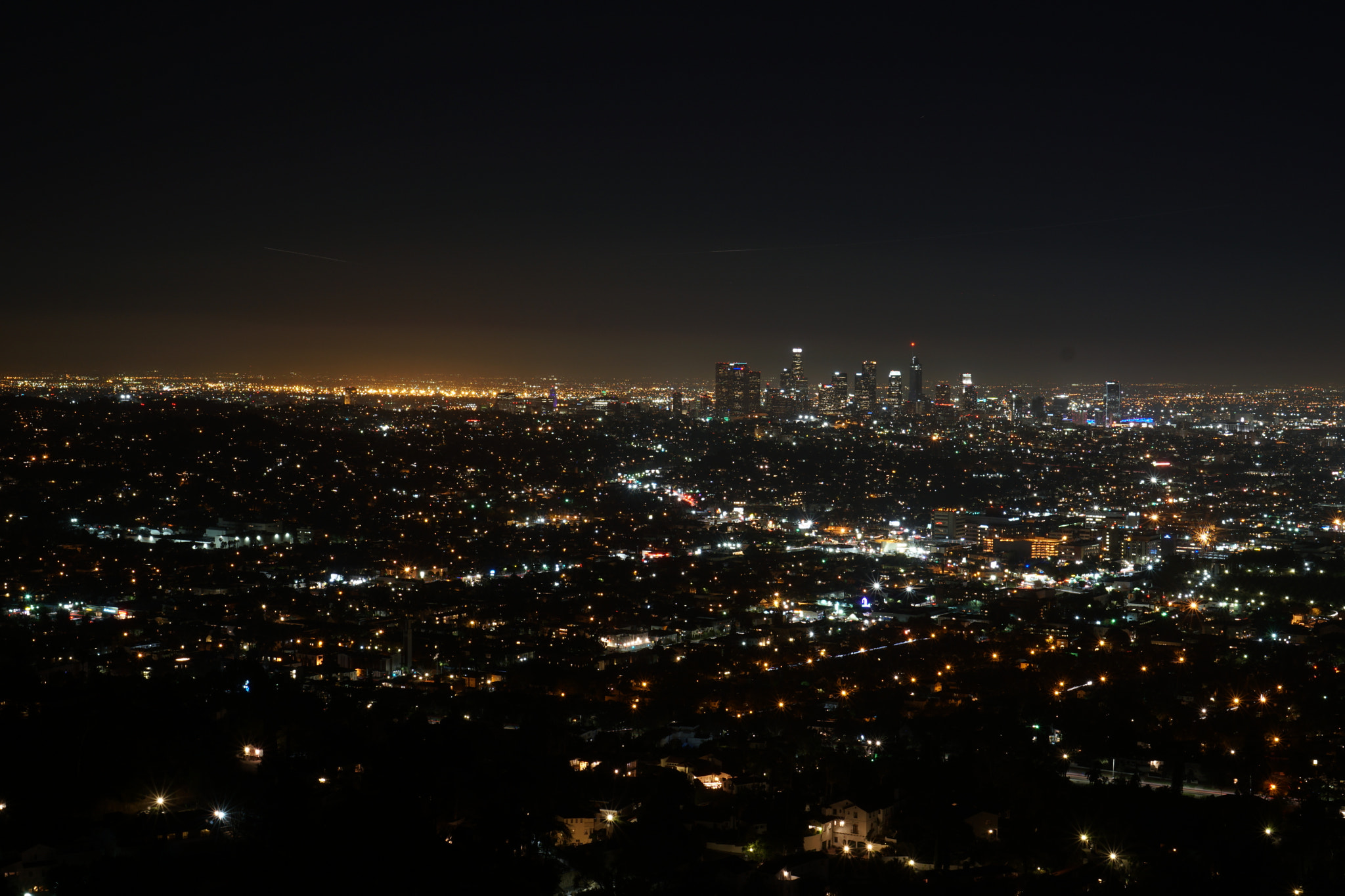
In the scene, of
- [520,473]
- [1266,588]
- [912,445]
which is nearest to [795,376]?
[912,445]

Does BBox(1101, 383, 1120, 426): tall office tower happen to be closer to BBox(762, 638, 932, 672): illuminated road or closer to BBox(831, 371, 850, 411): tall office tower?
BBox(831, 371, 850, 411): tall office tower

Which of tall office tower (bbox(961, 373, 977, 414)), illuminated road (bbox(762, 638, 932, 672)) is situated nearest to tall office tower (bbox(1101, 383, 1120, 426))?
tall office tower (bbox(961, 373, 977, 414))

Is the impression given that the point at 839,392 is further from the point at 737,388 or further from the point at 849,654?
the point at 849,654

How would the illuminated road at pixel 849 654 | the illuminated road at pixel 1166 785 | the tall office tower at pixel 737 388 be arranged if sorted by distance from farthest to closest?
the tall office tower at pixel 737 388
the illuminated road at pixel 849 654
the illuminated road at pixel 1166 785

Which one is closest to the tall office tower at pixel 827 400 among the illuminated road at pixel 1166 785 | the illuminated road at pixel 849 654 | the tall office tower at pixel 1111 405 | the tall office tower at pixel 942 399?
the tall office tower at pixel 942 399

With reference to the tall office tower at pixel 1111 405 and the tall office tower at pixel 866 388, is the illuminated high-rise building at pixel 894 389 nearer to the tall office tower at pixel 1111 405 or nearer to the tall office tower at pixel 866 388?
the tall office tower at pixel 866 388
